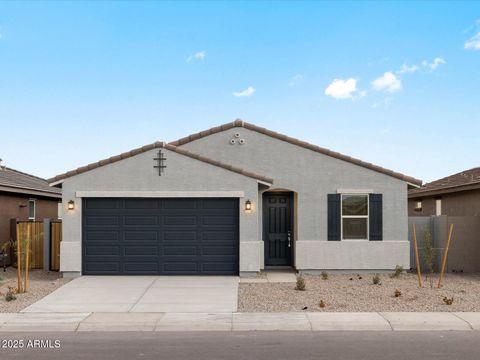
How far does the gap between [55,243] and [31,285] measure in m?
2.67

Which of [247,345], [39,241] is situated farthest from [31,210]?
[247,345]

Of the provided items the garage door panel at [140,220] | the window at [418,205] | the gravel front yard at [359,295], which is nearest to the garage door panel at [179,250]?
the garage door panel at [140,220]

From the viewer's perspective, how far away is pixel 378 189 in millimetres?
16688

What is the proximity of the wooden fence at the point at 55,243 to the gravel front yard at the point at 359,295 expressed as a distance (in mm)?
6591

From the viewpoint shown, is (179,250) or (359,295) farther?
(179,250)

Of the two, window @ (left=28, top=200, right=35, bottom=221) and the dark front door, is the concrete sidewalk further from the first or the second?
window @ (left=28, top=200, right=35, bottom=221)

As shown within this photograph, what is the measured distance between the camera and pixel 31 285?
14477mm

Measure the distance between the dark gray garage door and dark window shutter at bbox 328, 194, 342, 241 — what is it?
9.81 ft

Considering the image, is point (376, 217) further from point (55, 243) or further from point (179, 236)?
point (55, 243)

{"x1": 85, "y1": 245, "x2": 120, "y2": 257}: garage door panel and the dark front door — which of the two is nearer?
{"x1": 85, "y1": 245, "x2": 120, "y2": 257}: garage door panel

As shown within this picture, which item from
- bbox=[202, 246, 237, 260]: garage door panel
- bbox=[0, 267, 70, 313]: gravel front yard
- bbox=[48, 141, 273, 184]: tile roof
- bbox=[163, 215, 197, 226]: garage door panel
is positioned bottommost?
bbox=[0, 267, 70, 313]: gravel front yard

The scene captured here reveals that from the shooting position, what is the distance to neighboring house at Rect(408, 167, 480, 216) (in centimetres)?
1903

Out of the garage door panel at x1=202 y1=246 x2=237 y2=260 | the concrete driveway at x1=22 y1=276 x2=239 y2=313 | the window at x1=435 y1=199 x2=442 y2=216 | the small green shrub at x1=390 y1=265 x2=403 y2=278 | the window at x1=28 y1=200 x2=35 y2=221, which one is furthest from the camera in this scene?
the window at x1=435 y1=199 x2=442 y2=216

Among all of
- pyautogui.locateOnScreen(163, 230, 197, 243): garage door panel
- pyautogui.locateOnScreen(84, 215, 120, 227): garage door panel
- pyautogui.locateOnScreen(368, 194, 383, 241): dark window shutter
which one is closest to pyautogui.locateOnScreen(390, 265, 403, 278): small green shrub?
pyautogui.locateOnScreen(368, 194, 383, 241): dark window shutter
